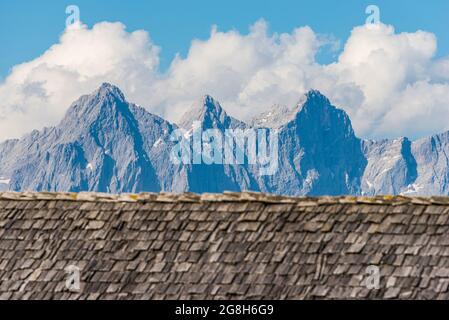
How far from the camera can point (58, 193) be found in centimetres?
2825

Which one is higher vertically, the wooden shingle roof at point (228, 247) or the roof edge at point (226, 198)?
the roof edge at point (226, 198)

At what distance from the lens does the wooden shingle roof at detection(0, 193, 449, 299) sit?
79.4ft

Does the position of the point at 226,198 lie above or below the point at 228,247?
above

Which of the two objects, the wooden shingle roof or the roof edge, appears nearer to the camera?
the wooden shingle roof

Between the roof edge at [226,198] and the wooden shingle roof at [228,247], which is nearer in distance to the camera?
the wooden shingle roof at [228,247]

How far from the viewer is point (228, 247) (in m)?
25.6

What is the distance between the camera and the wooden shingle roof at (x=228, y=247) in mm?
24203

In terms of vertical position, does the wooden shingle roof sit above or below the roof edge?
below

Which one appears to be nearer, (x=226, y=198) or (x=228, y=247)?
(x=228, y=247)
